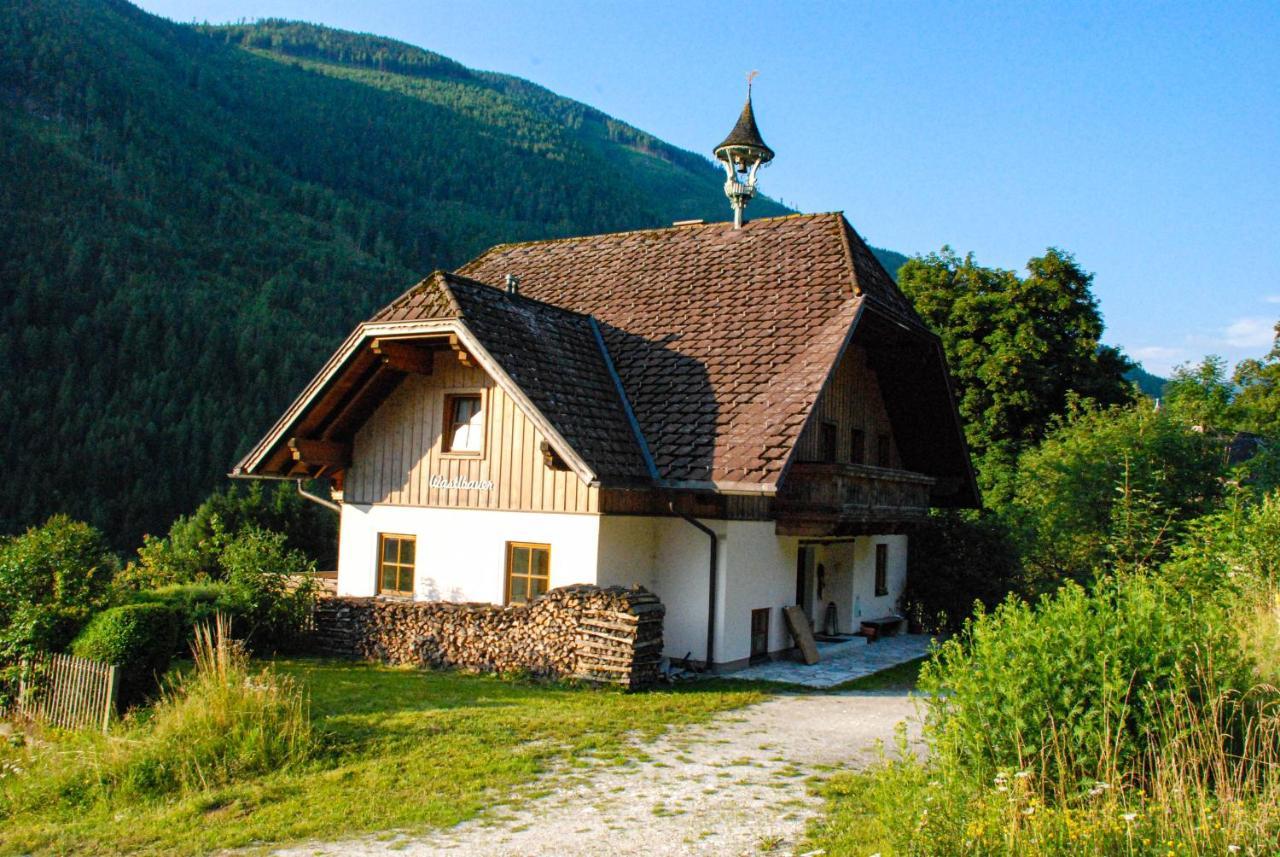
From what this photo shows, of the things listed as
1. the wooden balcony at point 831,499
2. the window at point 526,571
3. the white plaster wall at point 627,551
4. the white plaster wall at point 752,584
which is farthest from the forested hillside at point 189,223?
the wooden balcony at point 831,499

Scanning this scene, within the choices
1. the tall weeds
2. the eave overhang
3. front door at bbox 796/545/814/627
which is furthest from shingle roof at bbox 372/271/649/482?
the tall weeds

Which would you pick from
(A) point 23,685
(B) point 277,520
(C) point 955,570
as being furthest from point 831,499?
(B) point 277,520

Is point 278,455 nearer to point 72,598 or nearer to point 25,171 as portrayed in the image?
point 72,598

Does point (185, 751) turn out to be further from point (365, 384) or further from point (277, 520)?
point (277, 520)

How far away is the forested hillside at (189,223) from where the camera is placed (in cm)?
5834

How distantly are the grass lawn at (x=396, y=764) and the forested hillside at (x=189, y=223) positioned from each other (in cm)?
4388

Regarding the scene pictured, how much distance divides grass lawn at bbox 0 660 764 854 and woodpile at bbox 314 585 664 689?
1.41 feet

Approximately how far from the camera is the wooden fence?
1265 cm

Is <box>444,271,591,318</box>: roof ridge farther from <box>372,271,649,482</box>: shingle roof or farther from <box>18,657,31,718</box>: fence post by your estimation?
<box>18,657,31,718</box>: fence post

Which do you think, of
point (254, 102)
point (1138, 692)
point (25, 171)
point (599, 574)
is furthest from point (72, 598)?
point (254, 102)

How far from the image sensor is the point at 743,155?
23828 millimetres

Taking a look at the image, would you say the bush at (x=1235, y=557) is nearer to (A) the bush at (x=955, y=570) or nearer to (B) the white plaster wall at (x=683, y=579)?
(A) the bush at (x=955, y=570)

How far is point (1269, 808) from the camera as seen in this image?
21.8ft

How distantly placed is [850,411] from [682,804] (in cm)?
1284
